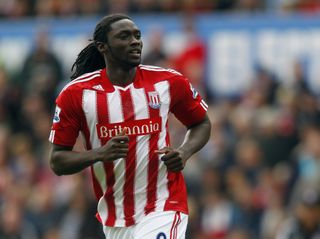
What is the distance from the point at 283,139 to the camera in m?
15.2

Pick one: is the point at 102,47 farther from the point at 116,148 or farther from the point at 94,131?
the point at 116,148

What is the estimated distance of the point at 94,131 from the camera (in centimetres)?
929

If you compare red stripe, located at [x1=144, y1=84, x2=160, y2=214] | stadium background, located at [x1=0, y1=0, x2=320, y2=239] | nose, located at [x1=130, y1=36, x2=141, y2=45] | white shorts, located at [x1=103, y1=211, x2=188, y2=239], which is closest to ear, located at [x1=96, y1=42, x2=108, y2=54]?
nose, located at [x1=130, y1=36, x2=141, y2=45]

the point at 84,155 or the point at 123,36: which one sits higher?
the point at 123,36

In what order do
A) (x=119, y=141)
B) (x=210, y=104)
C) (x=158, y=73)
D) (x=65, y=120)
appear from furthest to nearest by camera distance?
1. (x=210, y=104)
2. (x=158, y=73)
3. (x=65, y=120)
4. (x=119, y=141)

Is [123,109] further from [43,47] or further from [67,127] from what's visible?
[43,47]

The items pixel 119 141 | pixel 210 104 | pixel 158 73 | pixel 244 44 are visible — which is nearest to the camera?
pixel 119 141

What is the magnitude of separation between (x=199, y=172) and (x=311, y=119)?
1429mm

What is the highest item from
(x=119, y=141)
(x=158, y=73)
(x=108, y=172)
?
(x=158, y=73)

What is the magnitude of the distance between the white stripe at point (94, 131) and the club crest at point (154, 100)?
1.30 ft

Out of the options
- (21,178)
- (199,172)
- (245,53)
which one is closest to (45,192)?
(21,178)

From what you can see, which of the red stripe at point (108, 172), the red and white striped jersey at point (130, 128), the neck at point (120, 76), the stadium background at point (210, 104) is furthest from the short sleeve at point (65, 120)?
the stadium background at point (210, 104)

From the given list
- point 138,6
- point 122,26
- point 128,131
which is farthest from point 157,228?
point 138,6

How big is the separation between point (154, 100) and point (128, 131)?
30 centimetres
